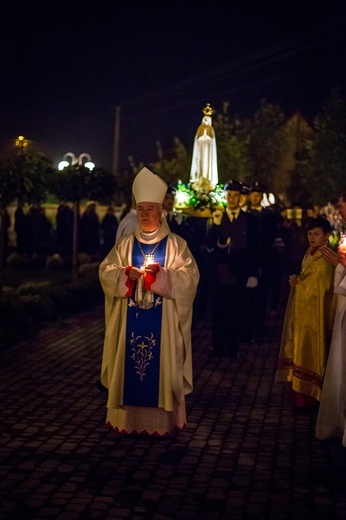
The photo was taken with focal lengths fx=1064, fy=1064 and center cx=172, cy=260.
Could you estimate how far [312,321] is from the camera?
30.9ft

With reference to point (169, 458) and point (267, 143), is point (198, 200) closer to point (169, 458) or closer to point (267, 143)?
point (169, 458)

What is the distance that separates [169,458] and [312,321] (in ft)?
7.56

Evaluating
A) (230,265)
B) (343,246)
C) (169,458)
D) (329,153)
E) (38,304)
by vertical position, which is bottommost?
(169,458)

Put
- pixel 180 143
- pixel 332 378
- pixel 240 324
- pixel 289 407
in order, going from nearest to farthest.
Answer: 1. pixel 332 378
2. pixel 289 407
3. pixel 240 324
4. pixel 180 143

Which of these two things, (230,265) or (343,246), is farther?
(230,265)

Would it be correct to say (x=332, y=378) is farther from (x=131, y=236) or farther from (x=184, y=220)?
(x=184, y=220)

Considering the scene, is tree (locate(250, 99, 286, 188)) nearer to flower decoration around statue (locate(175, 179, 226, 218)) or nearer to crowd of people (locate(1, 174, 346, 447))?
flower decoration around statue (locate(175, 179, 226, 218))

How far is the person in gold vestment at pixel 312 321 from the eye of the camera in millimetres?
9359

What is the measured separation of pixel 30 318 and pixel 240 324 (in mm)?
2968

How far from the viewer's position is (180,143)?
66812mm

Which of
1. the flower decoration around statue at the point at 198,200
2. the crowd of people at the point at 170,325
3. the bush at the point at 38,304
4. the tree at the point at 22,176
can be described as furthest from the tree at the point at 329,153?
the crowd of people at the point at 170,325

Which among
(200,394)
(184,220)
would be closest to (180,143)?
(184,220)

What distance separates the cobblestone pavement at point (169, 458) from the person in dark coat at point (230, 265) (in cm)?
138

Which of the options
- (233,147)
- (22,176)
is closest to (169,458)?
(22,176)
